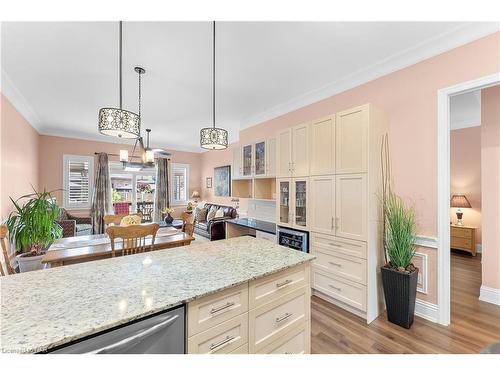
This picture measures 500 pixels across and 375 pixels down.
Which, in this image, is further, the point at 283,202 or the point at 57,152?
the point at 57,152

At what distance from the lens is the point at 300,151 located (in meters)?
2.96

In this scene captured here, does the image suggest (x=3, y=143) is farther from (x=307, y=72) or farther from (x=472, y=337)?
(x=472, y=337)

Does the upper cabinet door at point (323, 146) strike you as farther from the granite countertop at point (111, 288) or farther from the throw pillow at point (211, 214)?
the throw pillow at point (211, 214)

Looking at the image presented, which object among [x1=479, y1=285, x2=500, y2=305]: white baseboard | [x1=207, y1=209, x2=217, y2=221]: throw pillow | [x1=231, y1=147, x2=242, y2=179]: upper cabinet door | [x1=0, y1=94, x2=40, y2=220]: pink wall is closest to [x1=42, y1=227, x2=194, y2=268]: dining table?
[x1=0, y1=94, x2=40, y2=220]: pink wall

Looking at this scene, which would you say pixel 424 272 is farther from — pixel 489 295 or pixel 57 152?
pixel 57 152

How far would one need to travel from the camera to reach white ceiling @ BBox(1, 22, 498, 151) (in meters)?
1.98

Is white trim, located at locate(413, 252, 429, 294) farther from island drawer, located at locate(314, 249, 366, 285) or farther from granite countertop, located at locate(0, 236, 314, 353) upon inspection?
granite countertop, located at locate(0, 236, 314, 353)

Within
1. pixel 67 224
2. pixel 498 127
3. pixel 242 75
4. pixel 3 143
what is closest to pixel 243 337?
pixel 242 75

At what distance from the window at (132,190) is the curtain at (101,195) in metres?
0.27

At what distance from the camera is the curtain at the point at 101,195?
586 cm

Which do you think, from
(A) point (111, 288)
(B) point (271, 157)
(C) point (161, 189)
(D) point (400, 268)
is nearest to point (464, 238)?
(D) point (400, 268)

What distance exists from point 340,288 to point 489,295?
181 cm

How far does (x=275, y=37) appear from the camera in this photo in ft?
6.80

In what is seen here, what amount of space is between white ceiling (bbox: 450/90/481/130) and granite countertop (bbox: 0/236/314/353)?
12.0 ft
